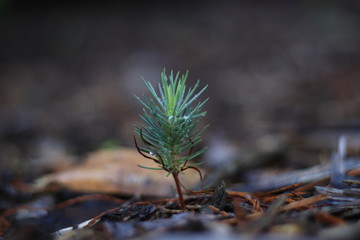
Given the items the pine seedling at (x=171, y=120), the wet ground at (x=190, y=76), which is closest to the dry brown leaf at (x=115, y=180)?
the wet ground at (x=190, y=76)

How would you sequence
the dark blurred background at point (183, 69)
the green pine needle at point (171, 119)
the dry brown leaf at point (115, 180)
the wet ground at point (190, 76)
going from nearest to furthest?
the green pine needle at point (171, 119), the dry brown leaf at point (115, 180), the wet ground at point (190, 76), the dark blurred background at point (183, 69)

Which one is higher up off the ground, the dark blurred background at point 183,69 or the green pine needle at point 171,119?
the dark blurred background at point 183,69

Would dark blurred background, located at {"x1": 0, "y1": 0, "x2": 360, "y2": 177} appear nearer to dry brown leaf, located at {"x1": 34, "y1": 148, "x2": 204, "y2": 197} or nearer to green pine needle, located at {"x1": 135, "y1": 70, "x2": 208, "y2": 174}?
dry brown leaf, located at {"x1": 34, "y1": 148, "x2": 204, "y2": 197}

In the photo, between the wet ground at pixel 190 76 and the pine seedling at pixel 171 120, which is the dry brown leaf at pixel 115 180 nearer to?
the wet ground at pixel 190 76

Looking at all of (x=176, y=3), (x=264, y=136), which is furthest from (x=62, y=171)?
(x=176, y=3)

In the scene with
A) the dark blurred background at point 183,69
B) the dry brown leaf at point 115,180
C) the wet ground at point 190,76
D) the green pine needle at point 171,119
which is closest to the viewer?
the green pine needle at point 171,119

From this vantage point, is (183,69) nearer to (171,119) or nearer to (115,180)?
(115,180)

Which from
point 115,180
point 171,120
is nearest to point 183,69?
point 115,180

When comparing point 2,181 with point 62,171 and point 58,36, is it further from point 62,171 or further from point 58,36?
point 58,36
